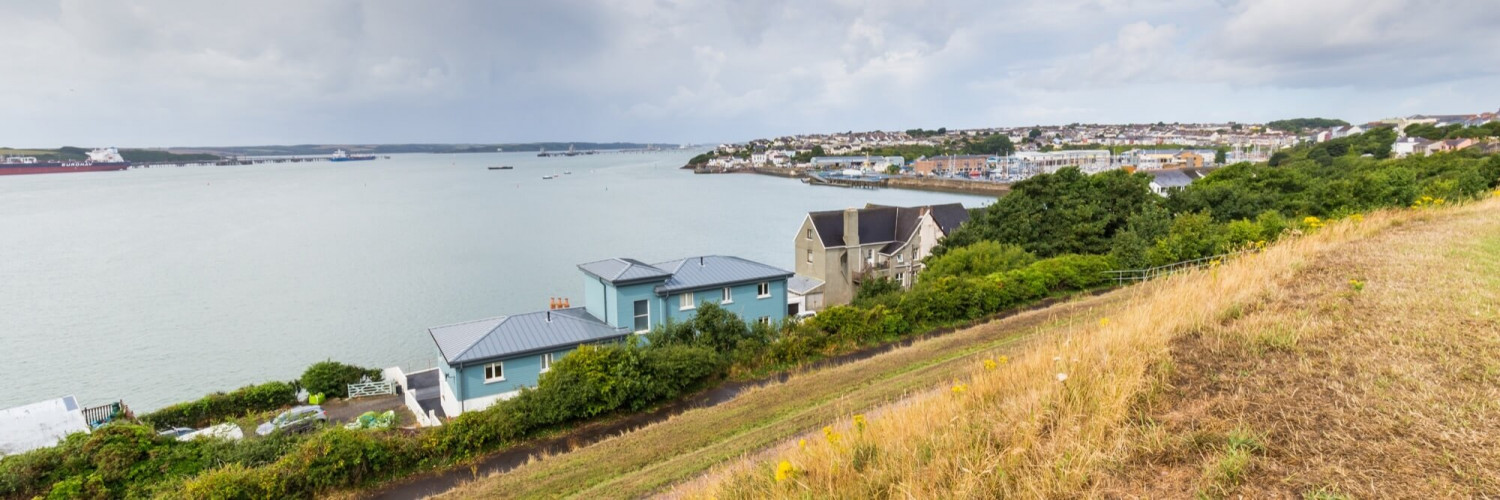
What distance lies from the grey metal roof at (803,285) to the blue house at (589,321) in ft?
22.1

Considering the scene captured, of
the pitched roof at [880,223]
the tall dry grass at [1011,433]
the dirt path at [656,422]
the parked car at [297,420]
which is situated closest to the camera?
the tall dry grass at [1011,433]

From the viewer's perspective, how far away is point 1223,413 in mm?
3660

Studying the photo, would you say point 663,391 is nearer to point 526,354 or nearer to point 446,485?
point 446,485

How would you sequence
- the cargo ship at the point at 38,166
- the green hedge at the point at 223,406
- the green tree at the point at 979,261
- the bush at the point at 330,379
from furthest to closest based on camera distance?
the cargo ship at the point at 38,166, the green tree at the point at 979,261, the bush at the point at 330,379, the green hedge at the point at 223,406

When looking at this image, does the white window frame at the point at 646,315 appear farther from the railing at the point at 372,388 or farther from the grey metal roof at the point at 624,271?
the railing at the point at 372,388

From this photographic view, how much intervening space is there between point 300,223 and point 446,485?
68754mm

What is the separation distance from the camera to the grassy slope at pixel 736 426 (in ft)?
25.7

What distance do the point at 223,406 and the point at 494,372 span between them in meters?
7.56

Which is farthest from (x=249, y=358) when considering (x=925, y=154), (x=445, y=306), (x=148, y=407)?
(x=925, y=154)

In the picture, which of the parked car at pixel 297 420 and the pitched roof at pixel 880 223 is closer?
the parked car at pixel 297 420

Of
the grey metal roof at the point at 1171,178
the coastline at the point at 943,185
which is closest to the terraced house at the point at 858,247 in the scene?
the grey metal roof at the point at 1171,178

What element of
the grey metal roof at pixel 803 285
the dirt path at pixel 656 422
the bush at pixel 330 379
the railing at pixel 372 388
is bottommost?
the railing at pixel 372 388

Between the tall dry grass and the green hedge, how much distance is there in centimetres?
1783

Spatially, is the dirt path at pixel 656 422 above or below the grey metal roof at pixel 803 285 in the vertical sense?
above
